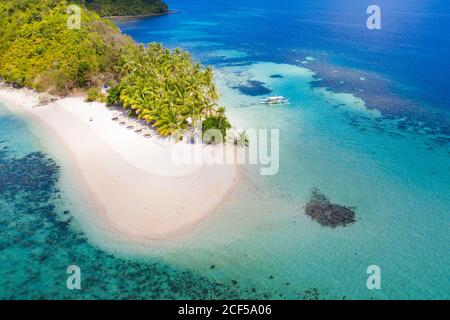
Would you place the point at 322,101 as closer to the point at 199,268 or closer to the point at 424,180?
the point at 424,180

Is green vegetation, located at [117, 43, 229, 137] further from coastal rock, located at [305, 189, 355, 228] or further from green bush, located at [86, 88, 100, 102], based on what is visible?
coastal rock, located at [305, 189, 355, 228]

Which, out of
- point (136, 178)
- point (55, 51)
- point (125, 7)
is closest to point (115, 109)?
point (136, 178)

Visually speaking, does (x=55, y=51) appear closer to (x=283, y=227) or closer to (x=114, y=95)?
(x=114, y=95)

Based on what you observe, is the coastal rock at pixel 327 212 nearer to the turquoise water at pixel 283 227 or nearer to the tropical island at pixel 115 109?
the turquoise water at pixel 283 227

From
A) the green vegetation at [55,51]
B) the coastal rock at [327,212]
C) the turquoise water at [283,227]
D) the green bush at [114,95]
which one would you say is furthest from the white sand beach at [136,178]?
the green vegetation at [55,51]

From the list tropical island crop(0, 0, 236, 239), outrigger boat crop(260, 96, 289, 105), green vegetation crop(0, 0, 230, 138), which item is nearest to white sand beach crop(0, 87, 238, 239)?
tropical island crop(0, 0, 236, 239)

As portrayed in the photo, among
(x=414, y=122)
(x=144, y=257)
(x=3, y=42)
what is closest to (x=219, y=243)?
(x=144, y=257)
